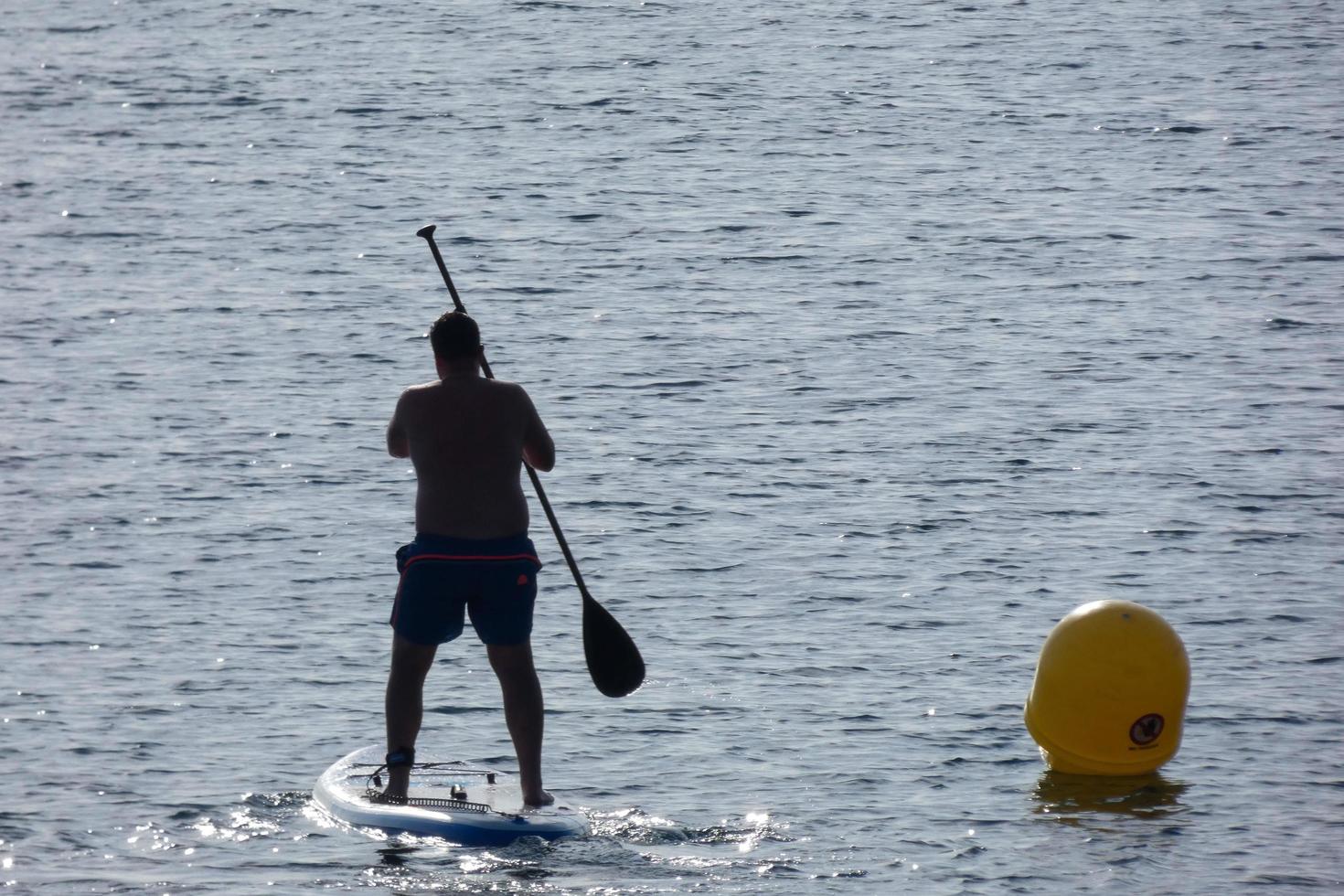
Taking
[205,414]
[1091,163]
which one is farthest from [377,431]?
[1091,163]

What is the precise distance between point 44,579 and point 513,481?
13.9ft

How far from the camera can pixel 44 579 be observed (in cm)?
1027

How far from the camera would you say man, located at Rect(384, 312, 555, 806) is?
22.5 feet

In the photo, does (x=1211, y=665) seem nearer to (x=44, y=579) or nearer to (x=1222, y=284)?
(x=44, y=579)

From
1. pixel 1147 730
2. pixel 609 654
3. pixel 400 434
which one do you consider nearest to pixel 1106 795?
pixel 1147 730

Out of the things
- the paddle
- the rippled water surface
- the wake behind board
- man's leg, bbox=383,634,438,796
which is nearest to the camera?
the wake behind board

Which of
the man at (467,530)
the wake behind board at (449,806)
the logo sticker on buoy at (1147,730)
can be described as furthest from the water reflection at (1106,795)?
the man at (467,530)

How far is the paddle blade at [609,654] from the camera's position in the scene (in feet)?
24.5

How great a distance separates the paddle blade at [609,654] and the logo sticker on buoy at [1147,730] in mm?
1759

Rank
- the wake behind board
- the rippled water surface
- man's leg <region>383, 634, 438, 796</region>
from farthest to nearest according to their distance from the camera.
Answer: the rippled water surface
man's leg <region>383, 634, 438, 796</region>
the wake behind board

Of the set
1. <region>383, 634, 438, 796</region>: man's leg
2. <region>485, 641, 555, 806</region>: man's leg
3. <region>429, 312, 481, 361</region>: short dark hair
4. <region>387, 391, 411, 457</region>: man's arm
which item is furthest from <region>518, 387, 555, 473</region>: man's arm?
<region>383, 634, 438, 796</region>: man's leg

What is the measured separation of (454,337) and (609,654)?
1321mm

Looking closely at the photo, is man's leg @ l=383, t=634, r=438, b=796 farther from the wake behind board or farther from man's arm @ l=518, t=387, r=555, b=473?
man's arm @ l=518, t=387, r=555, b=473

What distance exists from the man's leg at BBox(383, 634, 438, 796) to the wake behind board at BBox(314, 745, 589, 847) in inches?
4.7
